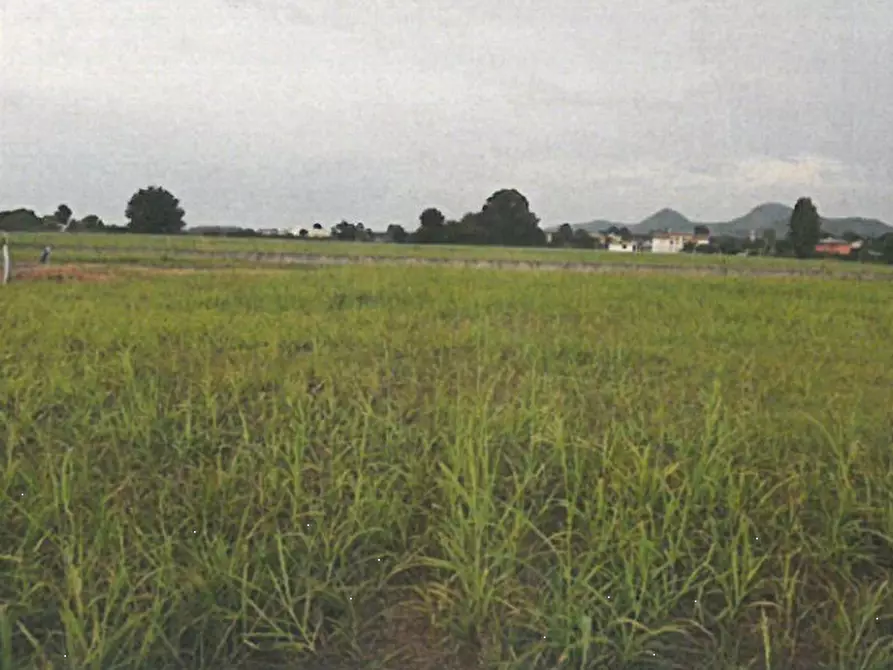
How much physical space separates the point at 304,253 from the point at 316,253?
2.16ft

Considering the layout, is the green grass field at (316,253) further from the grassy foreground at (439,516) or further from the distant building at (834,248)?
the grassy foreground at (439,516)

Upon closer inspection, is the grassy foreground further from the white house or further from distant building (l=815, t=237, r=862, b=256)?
the white house

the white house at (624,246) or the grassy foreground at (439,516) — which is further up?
the white house at (624,246)

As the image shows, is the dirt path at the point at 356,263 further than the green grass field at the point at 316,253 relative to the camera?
No

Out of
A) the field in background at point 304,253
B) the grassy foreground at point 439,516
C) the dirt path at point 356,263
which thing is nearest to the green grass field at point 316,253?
the field in background at point 304,253

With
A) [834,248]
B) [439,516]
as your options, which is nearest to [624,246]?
[834,248]

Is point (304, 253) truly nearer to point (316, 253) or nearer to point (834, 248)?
point (316, 253)

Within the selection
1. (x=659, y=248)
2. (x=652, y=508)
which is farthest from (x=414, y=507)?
(x=659, y=248)

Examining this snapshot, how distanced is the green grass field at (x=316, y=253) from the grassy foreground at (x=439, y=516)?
18.6m

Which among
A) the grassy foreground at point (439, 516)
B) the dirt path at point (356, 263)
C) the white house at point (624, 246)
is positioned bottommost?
the grassy foreground at point (439, 516)

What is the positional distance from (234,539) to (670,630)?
132 centimetres

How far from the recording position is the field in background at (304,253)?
22.3 meters

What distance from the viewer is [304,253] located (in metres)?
28.2

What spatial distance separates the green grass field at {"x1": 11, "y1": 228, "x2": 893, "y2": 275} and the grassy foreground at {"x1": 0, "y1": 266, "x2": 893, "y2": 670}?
1861 centimetres
